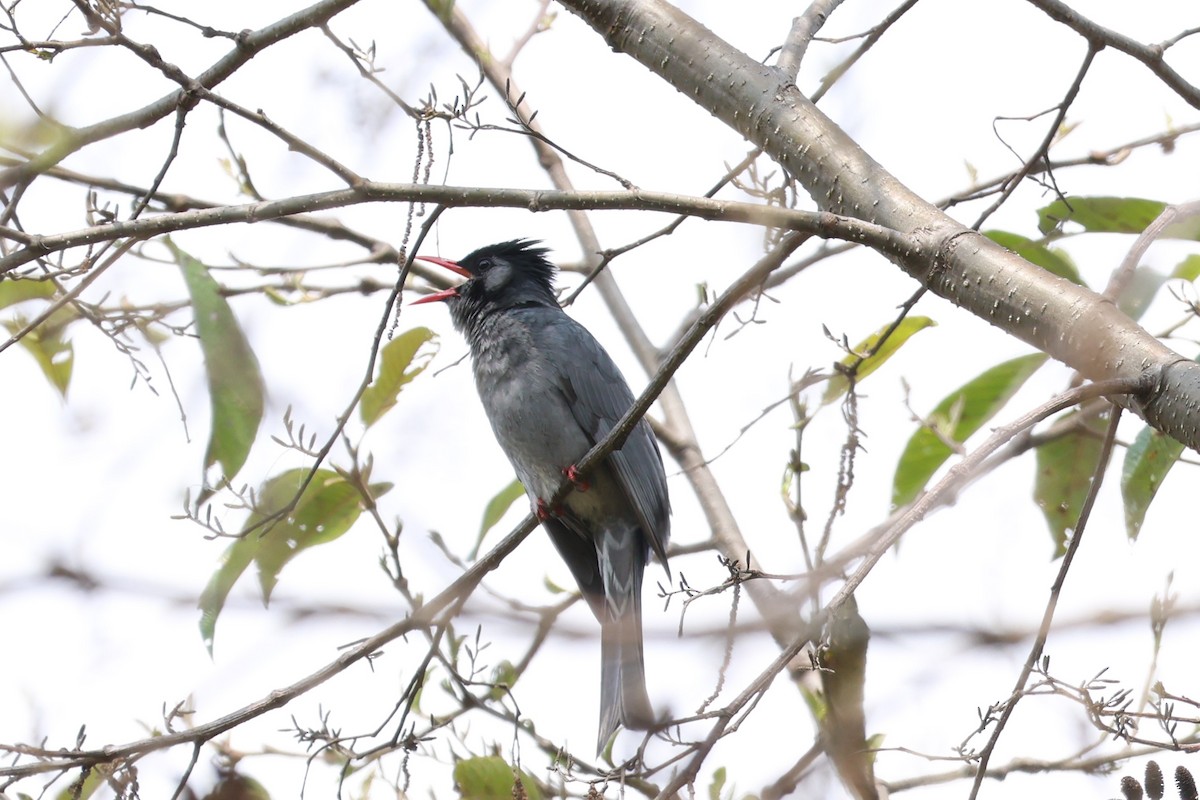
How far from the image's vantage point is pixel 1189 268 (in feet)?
11.4

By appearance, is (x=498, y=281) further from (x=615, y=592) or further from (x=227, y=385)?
(x=227, y=385)

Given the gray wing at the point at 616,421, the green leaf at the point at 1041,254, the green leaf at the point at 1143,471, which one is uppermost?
the gray wing at the point at 616,421

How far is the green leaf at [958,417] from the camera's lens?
12.3 feet

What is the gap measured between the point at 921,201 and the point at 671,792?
4.97ft

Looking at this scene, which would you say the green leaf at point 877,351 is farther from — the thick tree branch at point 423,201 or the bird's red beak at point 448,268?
the bird's red beak at point 448,268

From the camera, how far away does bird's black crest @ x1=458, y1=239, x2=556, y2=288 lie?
6.04 metres

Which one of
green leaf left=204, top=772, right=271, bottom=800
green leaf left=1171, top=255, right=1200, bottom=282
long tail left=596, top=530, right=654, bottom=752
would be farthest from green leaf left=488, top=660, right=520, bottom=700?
green leaf left=1171, top=255, right=1200, bottom=282

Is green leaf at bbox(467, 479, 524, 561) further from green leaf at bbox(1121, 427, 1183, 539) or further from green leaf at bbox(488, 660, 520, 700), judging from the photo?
green leaf at bbox(1121, 427, 1183, 539)

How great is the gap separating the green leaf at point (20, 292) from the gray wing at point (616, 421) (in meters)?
2.18

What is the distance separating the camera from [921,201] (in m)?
2.87

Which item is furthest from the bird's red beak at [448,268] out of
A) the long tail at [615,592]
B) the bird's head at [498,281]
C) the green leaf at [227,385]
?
the green leaf at [227,385]

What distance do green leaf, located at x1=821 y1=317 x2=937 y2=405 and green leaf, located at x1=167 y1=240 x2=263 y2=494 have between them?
5.76 feet

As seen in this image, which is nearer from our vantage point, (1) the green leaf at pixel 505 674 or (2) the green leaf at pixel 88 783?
(2) the green leaf at pixel 88 783

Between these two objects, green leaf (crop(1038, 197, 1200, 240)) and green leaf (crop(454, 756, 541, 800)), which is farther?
green leaf (crop(1038, 197, 1200, 240))
